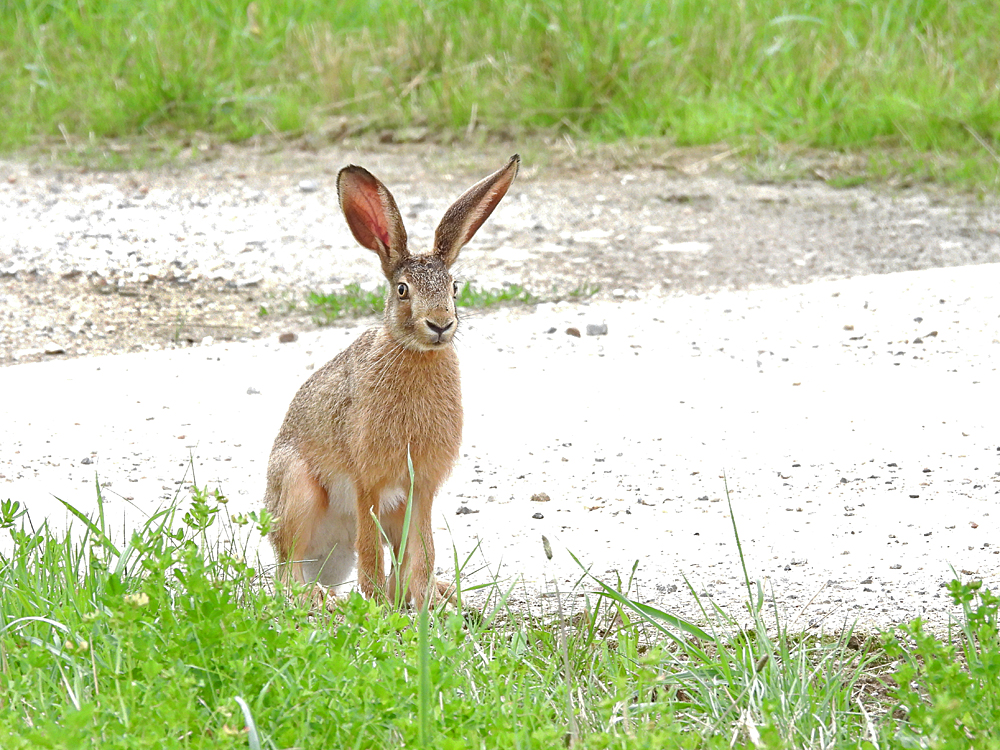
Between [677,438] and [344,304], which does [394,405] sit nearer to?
[677,438]

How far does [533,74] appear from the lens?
8648 mm

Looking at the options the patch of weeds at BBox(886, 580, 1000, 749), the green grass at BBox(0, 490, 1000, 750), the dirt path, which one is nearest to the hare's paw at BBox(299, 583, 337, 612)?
the green grass at BBox(0, 490, 1000, 750)

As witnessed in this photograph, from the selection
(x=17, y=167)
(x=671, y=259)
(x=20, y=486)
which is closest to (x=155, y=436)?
(x=20, y=486)

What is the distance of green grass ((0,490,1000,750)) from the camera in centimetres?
234

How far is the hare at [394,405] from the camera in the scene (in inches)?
137

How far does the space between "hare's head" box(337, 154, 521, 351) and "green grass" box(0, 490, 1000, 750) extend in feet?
2.91

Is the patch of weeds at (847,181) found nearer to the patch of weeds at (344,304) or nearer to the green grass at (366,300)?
the green grass at (366,300)

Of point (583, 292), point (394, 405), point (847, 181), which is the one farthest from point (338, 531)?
point (847, 181)

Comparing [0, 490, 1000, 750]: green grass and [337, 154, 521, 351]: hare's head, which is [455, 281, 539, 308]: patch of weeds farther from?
[0, 490, 1000, 750]: green grass

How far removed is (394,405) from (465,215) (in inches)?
22.3

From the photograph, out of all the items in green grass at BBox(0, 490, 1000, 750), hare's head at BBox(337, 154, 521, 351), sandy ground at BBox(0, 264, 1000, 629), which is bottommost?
sandy ground at BBox(0, 264, 1000, 629)

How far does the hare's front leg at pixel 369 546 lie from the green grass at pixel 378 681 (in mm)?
626

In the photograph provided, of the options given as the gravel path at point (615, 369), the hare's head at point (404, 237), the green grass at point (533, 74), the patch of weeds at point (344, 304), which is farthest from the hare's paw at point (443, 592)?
the green grass at point (533, 74)

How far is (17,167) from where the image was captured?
7996 mm
